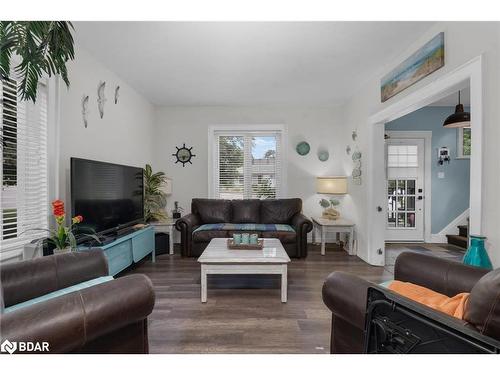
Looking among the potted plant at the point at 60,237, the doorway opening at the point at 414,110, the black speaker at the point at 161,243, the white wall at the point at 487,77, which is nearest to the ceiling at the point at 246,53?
the white wall at the point at 487,77

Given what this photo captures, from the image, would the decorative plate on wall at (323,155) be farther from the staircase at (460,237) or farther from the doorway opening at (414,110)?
the staircase at (460,237)

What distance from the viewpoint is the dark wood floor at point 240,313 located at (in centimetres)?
172

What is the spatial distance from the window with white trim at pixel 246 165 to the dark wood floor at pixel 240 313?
198cm

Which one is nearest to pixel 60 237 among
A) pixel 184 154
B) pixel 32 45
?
pixel 32 45

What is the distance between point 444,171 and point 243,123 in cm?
418

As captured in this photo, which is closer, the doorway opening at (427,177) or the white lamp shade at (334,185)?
the white lamp shade at (334,185)

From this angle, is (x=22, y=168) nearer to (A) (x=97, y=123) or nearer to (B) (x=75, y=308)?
(A) (x=97, y=123)

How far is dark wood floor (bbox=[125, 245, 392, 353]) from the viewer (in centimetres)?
172

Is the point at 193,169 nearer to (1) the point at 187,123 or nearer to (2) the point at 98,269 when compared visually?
(1) the point at 187,123

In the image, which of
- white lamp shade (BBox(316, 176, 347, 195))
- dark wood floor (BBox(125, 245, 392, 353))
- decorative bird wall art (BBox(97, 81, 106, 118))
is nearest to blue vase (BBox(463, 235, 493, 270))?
dark wood floor (BBox(125, 245, 392, 353))

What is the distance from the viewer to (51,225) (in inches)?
90.4

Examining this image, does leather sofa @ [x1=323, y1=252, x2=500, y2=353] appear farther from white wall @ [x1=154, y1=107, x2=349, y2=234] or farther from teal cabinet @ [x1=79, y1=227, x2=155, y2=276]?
white wall @ [x1=154, y1=107, x2=349, y2=234]
